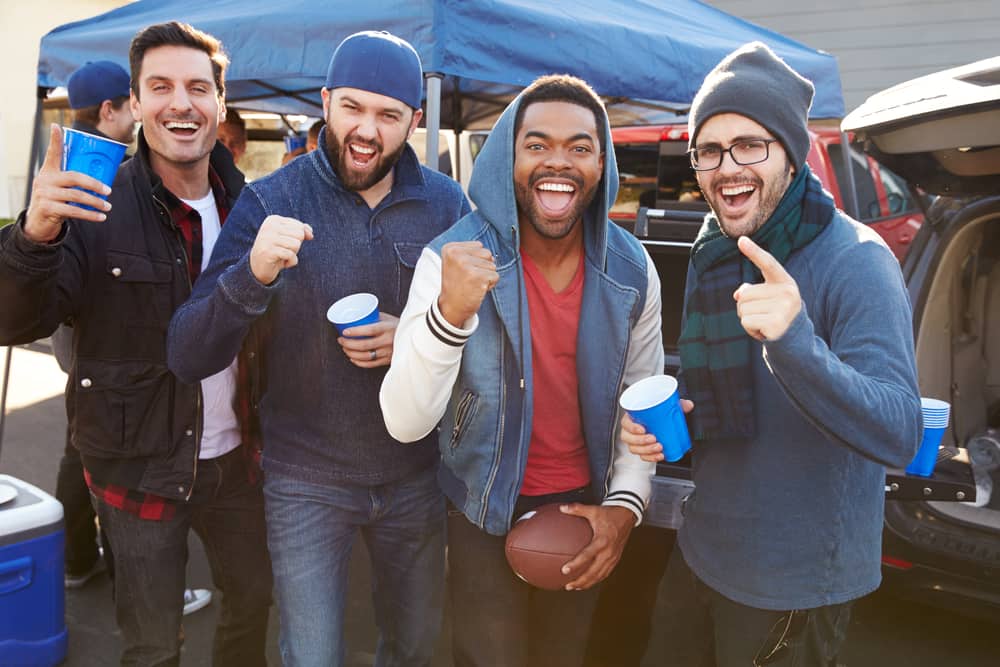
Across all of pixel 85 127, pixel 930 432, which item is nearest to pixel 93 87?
pixel 85 127

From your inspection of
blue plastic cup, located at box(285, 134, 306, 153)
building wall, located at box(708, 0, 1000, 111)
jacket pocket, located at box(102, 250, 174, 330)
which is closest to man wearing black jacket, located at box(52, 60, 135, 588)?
jacket pocket, located at box(102, 250, 174, 330)

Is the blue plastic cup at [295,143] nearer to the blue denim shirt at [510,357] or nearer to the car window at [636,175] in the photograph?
the car window at [636,175]

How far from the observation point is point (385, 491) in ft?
7.04

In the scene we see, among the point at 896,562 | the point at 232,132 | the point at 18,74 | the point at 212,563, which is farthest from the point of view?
the point at 18,74

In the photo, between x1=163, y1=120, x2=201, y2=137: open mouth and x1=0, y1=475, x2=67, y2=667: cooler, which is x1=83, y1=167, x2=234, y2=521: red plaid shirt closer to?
x1=163, y1=120, x2=201, y2=137: open mouth

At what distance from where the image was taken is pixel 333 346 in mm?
2078

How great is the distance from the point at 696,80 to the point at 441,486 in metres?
3.41

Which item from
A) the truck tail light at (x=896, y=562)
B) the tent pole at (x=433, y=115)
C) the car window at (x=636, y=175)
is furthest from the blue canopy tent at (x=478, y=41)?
the truck tail light at (x=896, y=562)

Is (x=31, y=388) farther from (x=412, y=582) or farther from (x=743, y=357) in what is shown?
(x=743, y=357)

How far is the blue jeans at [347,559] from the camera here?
2.04m

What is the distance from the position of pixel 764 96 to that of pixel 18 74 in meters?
21.0

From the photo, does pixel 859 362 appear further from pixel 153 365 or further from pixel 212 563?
pixel 212 563

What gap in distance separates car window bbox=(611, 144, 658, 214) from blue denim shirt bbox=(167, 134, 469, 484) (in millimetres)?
4610

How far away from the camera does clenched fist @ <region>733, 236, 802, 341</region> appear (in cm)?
137
